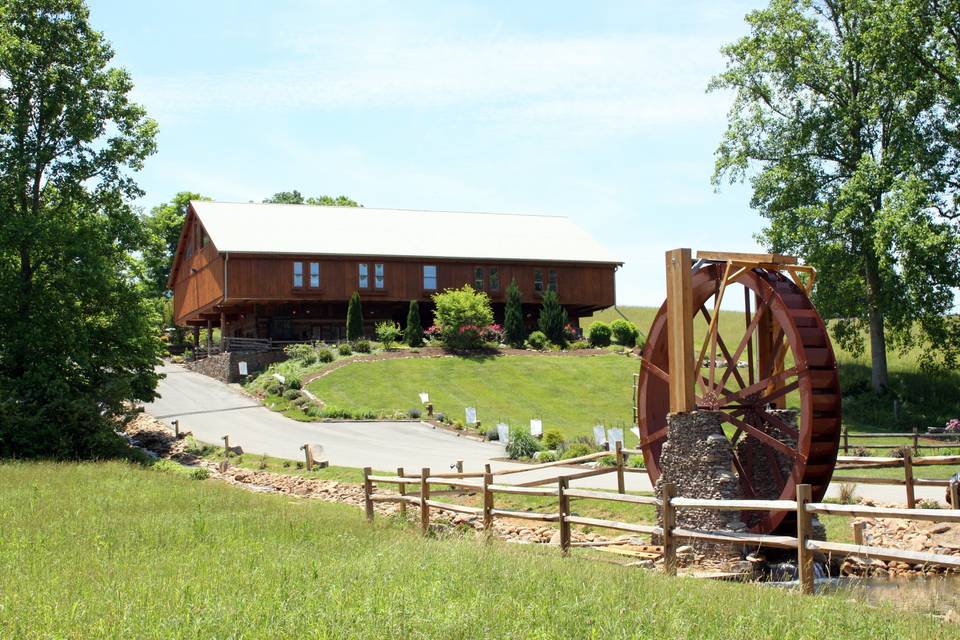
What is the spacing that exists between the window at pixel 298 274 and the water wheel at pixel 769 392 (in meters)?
33.4

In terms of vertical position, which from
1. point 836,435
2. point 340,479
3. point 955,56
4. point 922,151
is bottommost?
point 340,479

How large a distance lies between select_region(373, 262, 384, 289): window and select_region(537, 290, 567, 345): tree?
358 inches

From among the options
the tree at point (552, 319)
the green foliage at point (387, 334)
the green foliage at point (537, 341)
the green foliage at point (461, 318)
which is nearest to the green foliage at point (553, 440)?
the green foliage at point (461, 318)

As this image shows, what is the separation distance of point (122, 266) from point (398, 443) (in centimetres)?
1091

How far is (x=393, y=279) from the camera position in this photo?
5100cm

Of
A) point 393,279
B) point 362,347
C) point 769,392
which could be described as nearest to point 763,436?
point 769,392

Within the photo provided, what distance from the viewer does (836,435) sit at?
14977 millimetres

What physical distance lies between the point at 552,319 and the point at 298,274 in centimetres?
1402

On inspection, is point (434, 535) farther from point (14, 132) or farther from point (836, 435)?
point (14, 132)

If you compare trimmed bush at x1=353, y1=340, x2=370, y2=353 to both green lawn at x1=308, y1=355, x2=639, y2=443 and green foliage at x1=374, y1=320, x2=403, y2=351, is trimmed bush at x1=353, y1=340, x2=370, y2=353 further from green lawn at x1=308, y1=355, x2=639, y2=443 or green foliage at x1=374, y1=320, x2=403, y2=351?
green lawn at x1=308, y1=355, x2=639, y2=443

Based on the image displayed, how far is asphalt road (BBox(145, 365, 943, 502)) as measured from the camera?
22.0 m

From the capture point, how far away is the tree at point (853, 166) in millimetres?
32812

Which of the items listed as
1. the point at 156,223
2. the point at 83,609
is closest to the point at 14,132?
the point at 83,609

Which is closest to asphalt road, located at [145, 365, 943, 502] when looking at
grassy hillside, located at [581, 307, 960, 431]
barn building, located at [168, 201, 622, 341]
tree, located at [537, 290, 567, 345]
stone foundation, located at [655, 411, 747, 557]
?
stone foundation, located at [655, 411, 747, 557]
